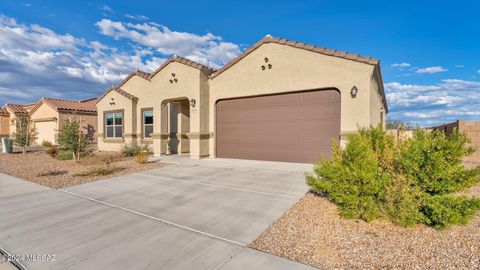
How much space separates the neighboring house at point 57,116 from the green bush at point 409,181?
80.7ft

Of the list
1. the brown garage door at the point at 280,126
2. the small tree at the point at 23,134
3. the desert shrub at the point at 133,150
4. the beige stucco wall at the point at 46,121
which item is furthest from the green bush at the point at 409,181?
the beige stucco wall at the point at 46,121

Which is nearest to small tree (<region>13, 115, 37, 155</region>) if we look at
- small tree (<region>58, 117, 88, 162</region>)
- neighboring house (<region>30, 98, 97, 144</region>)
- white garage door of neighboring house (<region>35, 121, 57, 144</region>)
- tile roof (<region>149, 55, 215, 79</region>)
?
neighboring house (<region>30, 98, 97, 144</region>)

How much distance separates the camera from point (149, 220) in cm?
470

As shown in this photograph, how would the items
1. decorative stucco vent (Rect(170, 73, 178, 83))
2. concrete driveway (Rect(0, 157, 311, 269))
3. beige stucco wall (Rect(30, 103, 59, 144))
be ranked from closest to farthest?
concrete driveway (Rect(0, 157, 311, 269)) < decorative stucco vent (Rect(170, 73, 178, 83)) < beige stucco wall (Rect(30, 103, 59, 144))

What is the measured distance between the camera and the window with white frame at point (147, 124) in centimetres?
1573

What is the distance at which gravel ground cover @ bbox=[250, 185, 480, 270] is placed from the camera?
3.16 m

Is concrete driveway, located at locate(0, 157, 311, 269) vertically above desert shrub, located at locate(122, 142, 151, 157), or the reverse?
desert shrub, located at locate(122, 142, 151, 157)

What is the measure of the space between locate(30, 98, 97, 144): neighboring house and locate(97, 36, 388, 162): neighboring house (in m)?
10.7

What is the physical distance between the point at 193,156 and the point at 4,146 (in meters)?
15.3

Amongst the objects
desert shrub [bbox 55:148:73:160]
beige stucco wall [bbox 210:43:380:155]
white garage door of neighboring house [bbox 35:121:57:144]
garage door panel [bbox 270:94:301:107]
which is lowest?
desert shrub [bbox 55:148:73:160]

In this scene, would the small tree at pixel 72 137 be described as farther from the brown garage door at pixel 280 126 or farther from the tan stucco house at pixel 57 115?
the tan stucco house at pixel 57 115

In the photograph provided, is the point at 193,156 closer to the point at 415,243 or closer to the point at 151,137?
the point at 151,137

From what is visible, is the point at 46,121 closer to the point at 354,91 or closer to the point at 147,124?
the point at 147,124

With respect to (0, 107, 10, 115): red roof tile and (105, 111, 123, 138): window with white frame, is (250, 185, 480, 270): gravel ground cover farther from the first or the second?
(0, 107, 10, 115): red roof tile
